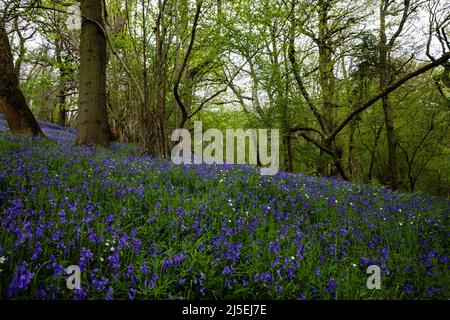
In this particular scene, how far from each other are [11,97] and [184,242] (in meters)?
6.39

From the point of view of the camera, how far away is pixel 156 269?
7.83 ft

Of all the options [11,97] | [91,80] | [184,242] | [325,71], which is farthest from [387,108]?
[11,97]

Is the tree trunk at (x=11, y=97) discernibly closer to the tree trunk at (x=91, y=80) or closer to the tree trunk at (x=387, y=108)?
the tree trunk at (x=91, y=80)

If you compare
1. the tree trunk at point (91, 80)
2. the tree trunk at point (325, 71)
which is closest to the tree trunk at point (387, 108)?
the tree trunk at point (325, 71)

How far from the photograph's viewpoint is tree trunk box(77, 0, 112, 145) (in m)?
7.29

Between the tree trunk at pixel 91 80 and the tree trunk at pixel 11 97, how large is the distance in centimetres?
120

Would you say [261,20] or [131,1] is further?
[261,20]

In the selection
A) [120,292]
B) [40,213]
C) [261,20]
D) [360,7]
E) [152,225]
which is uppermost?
[360,7]

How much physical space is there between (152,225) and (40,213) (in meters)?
1.04

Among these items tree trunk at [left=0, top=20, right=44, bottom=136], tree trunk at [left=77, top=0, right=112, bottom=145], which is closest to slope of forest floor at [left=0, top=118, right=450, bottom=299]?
tree trunk at [left=77, top=0, right=112, bottom=145]

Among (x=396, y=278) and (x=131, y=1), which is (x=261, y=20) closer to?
(x=131, y=1)

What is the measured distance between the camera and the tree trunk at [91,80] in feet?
23.9
